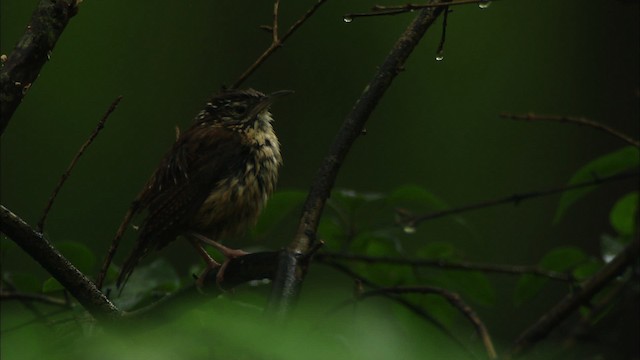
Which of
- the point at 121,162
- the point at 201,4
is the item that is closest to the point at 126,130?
the point at 121,162

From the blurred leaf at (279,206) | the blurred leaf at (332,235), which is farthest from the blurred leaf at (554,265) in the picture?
the blurred leaf at (279,206)

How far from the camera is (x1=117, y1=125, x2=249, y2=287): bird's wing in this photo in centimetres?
311

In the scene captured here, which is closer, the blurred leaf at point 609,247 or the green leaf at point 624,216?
the blurred leaf at point 609,247

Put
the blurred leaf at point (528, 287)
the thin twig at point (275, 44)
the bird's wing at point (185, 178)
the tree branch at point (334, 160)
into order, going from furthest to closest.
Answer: the bird's wing at point (185, 178) → the blurred leaf at point (528, 287) → the thin twig at point (275, 44) → the tree branch at point (334, 160)

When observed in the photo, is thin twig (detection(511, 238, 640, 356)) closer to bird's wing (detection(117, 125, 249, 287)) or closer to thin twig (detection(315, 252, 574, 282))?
thin twig (detection(315, 252, 574, 282))

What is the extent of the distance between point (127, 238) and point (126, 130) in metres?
0.91

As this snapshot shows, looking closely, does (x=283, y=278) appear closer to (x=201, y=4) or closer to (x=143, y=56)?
(x=143, y=56)

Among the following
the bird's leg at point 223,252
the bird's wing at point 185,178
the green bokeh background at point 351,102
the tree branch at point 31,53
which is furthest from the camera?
the green bokeh background at point 351,102

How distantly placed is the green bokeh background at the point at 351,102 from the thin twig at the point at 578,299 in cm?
411

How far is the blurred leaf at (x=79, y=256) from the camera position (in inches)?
82.5

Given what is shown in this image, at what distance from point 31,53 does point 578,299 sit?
911mm

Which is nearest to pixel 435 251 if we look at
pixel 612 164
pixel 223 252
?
pixel 612 164

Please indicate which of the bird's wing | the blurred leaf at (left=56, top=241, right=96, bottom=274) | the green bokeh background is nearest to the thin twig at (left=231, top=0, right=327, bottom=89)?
the blurred leaf at (left=56, top=241, right=96, bottom=274)

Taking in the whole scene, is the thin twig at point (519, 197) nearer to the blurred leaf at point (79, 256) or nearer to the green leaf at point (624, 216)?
the green leaf at point (624, 216)
